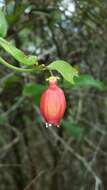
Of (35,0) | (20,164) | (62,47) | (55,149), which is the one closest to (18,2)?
(35,0)

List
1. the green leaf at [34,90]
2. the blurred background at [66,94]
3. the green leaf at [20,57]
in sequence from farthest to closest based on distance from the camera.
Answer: the blurred background at [66,94]
the green leaf at [34,90]
the green leaf at [20,57]

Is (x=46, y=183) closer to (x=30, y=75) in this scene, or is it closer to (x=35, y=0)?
(x=30, y=75)

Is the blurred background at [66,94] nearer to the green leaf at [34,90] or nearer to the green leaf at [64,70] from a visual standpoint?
the green leaf at [34,90]

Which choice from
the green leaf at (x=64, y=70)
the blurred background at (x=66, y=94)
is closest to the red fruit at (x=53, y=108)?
the green leaf at (x=64, y=70)

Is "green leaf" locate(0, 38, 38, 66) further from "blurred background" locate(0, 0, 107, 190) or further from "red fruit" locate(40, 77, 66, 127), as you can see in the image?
"blurred background" locate(0, 0, 107, 190)

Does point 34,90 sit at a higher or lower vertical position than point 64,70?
lower

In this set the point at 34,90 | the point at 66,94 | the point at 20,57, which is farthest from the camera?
the point at 66,94

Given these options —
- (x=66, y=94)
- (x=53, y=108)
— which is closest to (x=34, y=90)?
(x=53, y=108)

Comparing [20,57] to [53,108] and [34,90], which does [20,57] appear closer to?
[53,108]

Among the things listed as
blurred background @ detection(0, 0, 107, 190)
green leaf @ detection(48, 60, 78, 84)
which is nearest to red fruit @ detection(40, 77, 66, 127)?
green leaf @ detection(48, 60, 78, 84)
